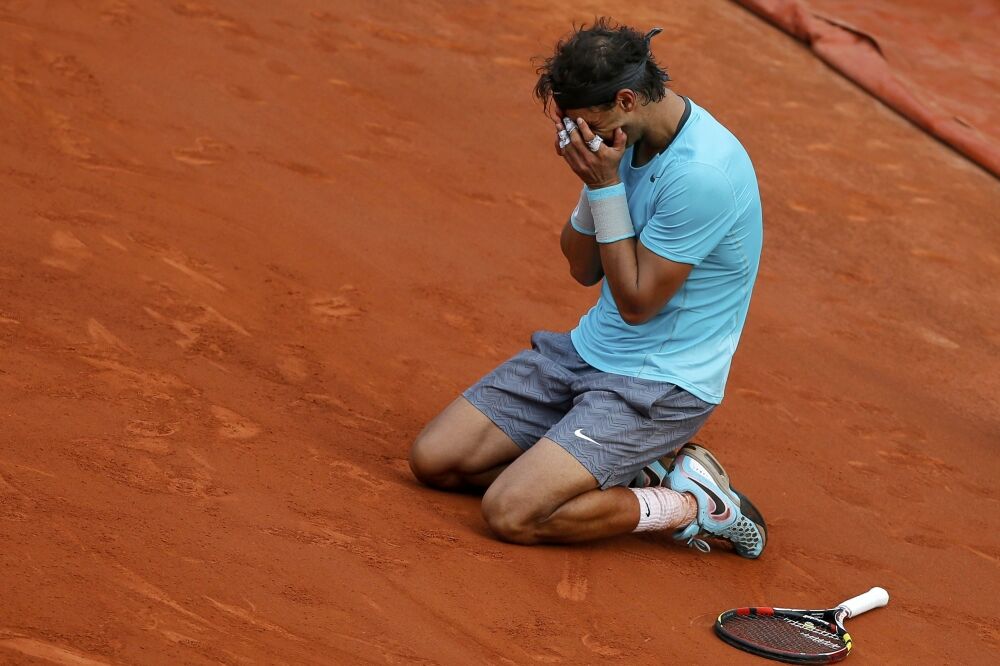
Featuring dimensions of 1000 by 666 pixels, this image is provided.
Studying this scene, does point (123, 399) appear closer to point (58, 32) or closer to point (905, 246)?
point (58, 32)

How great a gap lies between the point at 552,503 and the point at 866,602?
912 mm

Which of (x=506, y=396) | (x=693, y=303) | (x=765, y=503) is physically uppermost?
(x=693, y=303)

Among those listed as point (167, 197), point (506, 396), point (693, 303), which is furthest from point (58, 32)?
point (693, 303)

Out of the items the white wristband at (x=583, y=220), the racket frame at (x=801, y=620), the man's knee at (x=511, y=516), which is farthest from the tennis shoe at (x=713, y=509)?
the white wristband at (x=583, y=220)

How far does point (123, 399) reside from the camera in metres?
3.68

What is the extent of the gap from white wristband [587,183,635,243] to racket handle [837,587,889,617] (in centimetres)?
117

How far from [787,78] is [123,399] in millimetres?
6088

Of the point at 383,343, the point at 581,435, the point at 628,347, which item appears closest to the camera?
the point at 581,435

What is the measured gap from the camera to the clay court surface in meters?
2.90

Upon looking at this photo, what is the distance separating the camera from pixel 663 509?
3502mm

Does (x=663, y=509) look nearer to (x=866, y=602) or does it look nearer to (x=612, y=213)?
(x=866, y=602)

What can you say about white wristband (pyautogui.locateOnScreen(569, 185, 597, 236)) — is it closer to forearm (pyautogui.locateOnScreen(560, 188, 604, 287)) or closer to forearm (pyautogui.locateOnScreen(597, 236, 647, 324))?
forearm (pyautogui.locateOnScreen(560, 188, 604, 287))

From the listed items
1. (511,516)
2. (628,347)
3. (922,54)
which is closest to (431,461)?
(511,516)

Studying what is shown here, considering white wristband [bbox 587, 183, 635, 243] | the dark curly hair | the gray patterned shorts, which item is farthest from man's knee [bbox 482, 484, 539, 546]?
the dark curly hair
